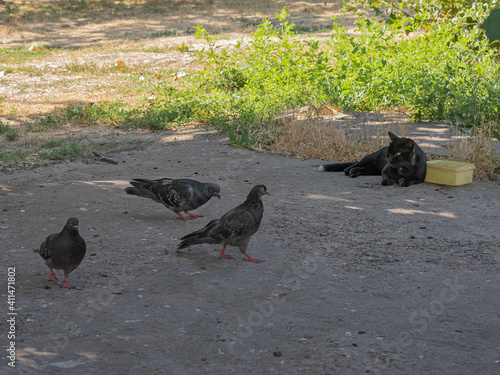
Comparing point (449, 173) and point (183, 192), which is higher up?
point (183, 192)

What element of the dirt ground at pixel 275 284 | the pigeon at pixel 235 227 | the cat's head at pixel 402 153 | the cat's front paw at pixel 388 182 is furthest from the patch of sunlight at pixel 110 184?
the cat's head at pixel 402 153

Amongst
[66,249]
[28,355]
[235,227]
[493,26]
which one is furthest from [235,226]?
[493,26]

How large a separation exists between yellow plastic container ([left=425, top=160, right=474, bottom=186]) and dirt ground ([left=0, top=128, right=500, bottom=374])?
0.20 metres

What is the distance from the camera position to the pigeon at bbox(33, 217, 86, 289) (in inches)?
175

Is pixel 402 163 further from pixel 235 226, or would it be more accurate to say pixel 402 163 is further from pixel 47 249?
pixel 47 249

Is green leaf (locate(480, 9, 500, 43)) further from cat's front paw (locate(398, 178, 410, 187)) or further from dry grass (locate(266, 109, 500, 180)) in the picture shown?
cat's front paw (locate(398, 178, 410, 187))

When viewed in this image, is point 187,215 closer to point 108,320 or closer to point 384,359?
point 108,320

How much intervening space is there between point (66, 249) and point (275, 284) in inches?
67.7

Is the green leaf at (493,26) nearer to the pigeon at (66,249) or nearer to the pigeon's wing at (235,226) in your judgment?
the pigeon's wing at (235,226)

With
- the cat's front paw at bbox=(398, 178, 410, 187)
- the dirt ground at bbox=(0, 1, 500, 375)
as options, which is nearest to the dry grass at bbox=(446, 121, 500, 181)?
the dirt ground at bbox=(0, 1, 500, 375)

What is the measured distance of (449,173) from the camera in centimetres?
793

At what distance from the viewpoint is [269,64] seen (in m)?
13.2

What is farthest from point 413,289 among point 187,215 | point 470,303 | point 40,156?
point 40,156

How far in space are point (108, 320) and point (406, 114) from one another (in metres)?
9.62
